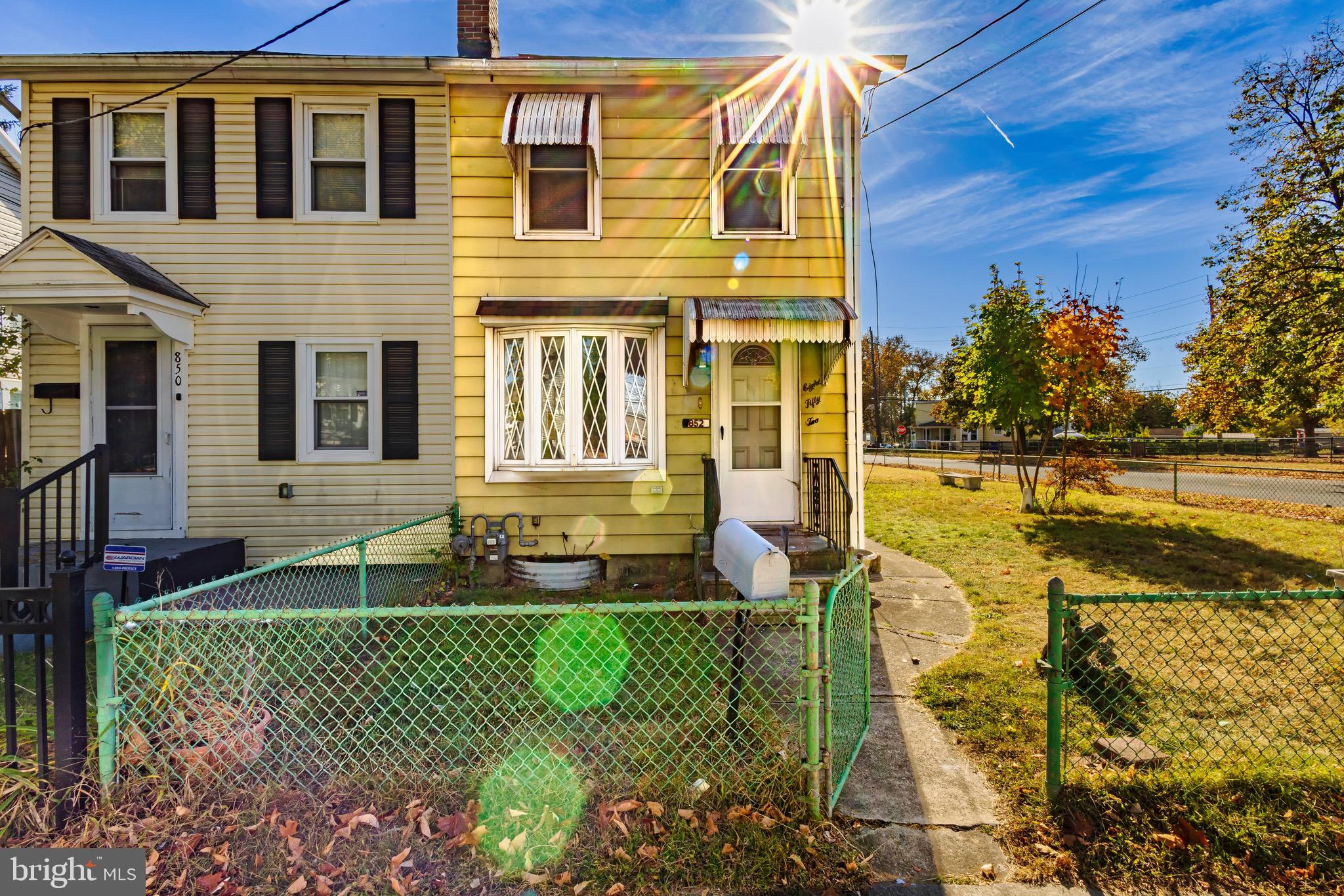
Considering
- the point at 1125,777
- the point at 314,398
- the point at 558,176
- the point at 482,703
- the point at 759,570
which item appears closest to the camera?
the point at 759,570

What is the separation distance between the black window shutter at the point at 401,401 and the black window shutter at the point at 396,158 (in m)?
1.74

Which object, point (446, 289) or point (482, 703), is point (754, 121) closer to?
point (446, 289)

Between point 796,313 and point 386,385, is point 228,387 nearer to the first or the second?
point 386,385

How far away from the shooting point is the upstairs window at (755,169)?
708cm

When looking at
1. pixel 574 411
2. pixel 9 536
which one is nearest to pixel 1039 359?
pixel 574 411

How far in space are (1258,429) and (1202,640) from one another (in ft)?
150

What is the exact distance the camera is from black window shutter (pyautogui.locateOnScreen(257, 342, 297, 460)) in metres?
7.54

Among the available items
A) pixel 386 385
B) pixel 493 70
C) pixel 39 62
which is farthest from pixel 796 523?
pixel 39 62

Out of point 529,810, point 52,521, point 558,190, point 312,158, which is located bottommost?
point 529,810

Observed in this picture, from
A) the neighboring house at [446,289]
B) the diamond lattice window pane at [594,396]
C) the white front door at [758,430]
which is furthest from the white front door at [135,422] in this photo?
the white front door at [758,430]

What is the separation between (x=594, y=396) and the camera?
7121 mm

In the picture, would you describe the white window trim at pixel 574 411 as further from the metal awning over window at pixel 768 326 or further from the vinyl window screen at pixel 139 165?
the vinyl window screen at pixel 139 165

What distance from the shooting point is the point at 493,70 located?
7.02 meters

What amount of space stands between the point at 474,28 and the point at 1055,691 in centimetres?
894
